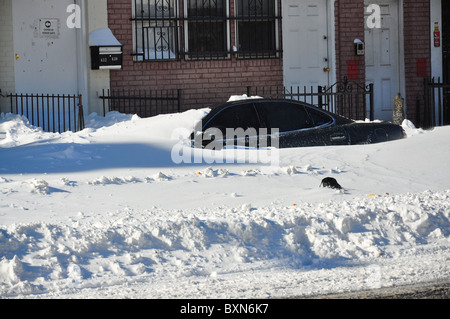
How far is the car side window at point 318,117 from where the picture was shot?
40.3 ft

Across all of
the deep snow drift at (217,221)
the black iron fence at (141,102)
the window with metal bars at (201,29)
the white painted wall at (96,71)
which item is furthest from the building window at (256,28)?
the deep snow drift at (217,221)

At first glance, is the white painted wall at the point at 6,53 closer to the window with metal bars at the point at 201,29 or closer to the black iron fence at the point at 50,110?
the black iron fence at the point at 50,110

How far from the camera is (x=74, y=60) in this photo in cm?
1712

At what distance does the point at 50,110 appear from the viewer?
17031mm

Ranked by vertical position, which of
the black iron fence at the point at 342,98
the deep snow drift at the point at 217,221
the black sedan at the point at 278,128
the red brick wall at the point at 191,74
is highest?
the red brick wall at the point at 191,74

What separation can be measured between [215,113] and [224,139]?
0.43m

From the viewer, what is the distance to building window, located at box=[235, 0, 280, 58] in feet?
58.6

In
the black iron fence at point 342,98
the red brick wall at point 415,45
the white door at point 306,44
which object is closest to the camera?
the black iron fence at point 342,98

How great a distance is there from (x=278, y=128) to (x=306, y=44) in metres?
6.64

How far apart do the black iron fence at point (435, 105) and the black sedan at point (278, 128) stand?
5718 mm

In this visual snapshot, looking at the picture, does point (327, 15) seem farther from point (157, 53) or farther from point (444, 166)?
point (444, 166)

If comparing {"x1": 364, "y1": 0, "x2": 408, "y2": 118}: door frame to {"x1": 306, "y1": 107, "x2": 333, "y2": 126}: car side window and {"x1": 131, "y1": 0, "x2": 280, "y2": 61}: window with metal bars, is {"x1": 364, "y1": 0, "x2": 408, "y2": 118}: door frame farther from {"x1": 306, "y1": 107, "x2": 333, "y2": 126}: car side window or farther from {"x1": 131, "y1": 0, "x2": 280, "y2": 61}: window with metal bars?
{"x1": 306, "y1": 107, "x2": 333, "y2": 126}: car side window

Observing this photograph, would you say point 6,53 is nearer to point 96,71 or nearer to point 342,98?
point 96,71

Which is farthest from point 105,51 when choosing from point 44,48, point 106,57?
point 44,48
